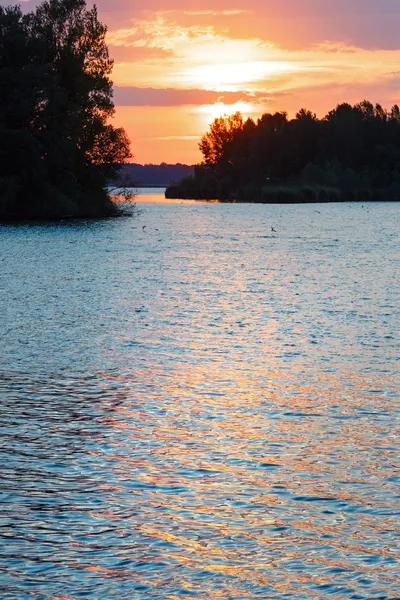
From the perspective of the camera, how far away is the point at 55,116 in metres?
92.9

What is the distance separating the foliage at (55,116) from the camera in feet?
299

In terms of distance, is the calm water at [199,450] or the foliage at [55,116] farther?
the foliage at [55,116]

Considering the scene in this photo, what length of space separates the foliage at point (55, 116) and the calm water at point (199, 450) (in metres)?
62.3

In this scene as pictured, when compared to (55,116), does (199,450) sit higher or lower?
lower

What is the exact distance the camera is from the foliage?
91.1 meters

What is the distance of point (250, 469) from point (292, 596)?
3703 millimetres

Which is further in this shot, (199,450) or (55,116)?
(55,116)

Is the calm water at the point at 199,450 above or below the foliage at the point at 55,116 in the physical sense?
below

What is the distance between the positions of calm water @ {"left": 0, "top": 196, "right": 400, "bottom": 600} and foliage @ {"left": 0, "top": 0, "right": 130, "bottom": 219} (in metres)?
62.3

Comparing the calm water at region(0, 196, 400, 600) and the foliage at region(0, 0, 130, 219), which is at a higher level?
the foliage at region(0, 0, 130, 219)

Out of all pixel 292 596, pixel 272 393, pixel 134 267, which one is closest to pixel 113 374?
pixel 272 393

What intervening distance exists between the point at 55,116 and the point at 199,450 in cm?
8337

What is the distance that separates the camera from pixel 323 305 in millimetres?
30500

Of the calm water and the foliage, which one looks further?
the foliage
